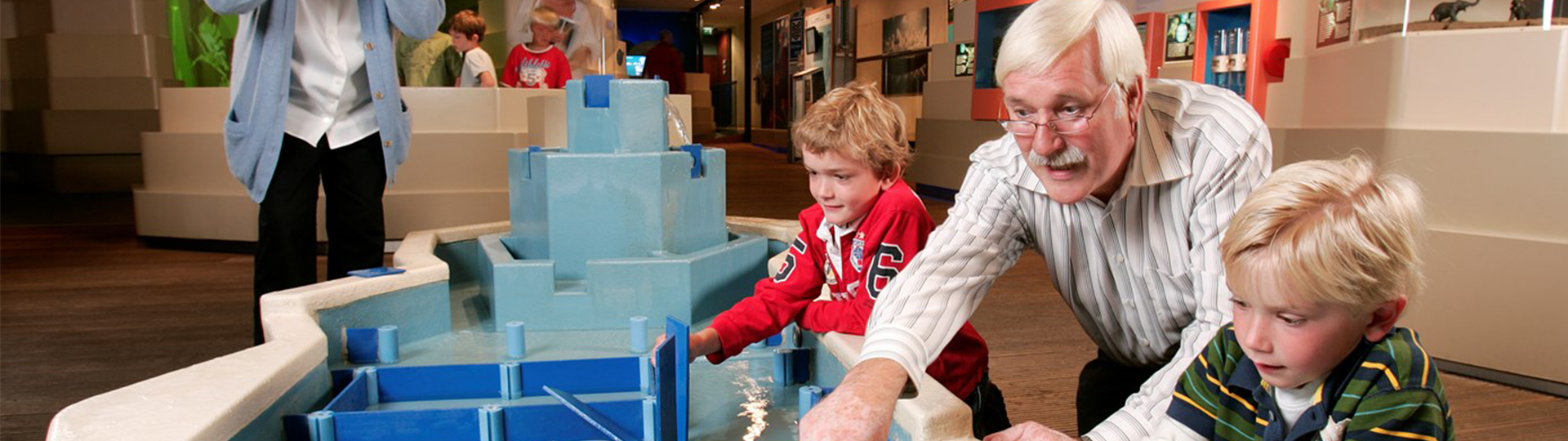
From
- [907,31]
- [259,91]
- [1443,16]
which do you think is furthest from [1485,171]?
[907,31]

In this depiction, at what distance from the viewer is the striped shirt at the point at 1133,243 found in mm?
1426

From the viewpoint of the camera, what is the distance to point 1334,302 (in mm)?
1065

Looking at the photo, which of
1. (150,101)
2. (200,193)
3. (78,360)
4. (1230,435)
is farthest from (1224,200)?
(150,101)

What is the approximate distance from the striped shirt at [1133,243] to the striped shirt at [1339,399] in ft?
0.36

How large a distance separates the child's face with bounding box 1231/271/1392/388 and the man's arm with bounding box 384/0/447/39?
7.48ft

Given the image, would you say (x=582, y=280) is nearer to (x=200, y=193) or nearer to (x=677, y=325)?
(x=677, y=325)

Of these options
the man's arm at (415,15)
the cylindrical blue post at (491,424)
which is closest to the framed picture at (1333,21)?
the man's arm at (415,15)

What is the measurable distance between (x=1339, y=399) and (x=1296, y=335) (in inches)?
3.7

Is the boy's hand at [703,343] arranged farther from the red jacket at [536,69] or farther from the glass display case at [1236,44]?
the red jacket at [536,69]

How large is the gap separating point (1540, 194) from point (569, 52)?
6373mm

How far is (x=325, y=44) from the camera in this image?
265cm

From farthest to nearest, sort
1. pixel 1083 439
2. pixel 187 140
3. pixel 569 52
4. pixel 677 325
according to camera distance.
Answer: pixel 569 52, pixel 187 140, pixel 677 325, pixel 1083 439

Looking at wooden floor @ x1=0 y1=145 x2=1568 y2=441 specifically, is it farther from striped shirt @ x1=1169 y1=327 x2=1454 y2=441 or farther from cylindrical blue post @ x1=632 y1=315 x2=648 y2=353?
striped shirt @ x1=1169 y1=327 x2=1454 y2=441

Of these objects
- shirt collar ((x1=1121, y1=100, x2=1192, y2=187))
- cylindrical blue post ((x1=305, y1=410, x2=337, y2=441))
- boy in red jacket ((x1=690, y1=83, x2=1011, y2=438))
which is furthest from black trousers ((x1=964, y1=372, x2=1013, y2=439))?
cylindrical blue post ((x1=305, y1=410, x2=337, y2=441))
